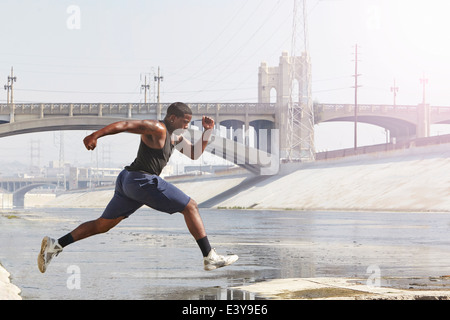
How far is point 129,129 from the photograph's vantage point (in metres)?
6.31

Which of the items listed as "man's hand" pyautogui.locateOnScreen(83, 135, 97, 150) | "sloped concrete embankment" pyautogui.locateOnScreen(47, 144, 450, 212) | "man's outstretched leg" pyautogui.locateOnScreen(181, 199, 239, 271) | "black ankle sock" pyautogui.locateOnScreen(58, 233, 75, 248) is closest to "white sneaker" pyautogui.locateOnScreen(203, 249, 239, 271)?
"man's outstretched leg" pyautogui.locateOnScreen(181, 199, 239, 271)

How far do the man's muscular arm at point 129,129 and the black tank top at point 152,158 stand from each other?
0.43ft

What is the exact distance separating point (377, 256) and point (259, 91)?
410 ft

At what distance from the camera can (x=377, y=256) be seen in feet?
49.9

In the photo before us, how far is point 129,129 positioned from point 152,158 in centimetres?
60

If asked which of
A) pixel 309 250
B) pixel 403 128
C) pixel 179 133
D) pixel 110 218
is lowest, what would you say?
pixel 309 250

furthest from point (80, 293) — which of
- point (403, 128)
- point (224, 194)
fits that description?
point (403, 128)

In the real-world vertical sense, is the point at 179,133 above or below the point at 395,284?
above

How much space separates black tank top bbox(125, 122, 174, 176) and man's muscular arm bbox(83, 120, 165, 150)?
0.43ft

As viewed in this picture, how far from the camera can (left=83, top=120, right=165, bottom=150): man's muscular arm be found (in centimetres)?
619

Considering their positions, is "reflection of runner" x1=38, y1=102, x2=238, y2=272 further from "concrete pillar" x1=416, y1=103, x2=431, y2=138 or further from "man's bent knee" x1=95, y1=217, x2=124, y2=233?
"concrete pillar" x1=416, y1=103, x2=431, y2=138

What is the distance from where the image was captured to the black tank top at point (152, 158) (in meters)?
6.80

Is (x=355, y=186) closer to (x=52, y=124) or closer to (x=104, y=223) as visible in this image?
(x=52, y=124)
